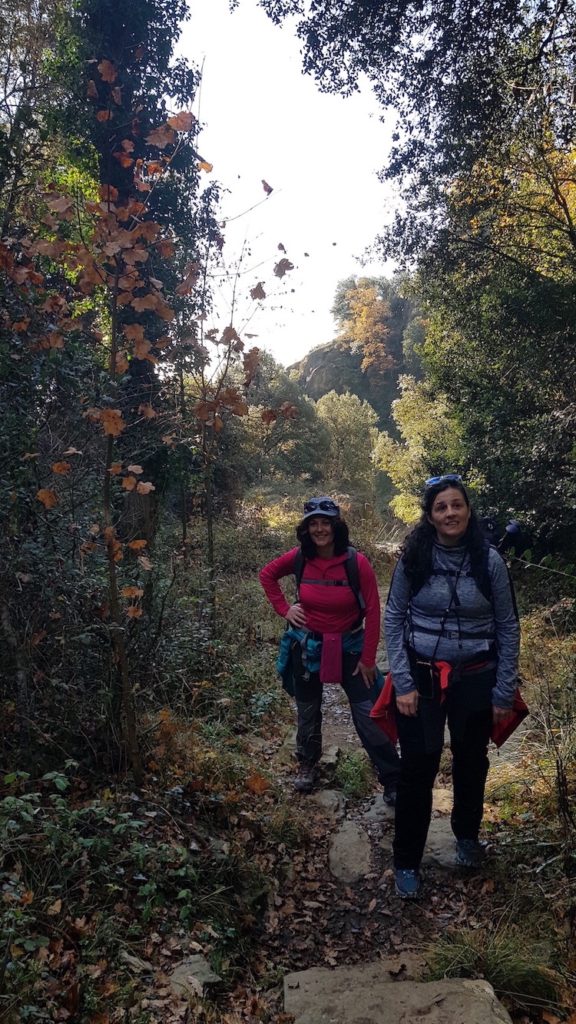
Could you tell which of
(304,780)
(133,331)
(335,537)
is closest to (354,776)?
(304,780)

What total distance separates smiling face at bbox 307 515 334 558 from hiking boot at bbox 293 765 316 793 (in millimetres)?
1697

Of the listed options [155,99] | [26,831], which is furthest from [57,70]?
[26,831]

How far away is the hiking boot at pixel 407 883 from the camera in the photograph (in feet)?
10.0

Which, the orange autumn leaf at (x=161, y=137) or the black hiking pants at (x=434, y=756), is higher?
the orange autumn leaf at (x=161, y=137)

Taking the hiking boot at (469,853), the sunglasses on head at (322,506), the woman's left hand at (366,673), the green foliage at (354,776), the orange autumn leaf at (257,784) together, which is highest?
the sunglasses on head at (322,506)

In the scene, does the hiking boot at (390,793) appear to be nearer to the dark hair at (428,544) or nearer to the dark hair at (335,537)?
the dark hair at (335,537)

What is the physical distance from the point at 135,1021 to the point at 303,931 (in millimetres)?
1115

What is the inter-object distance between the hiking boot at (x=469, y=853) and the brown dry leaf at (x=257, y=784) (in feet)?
4.07

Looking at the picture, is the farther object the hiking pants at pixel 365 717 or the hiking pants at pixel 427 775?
the hiking pants at pixel 365 717

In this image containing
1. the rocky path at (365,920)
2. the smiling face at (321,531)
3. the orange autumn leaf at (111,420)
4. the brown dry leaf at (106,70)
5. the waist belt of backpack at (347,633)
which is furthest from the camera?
the waist belt of backpack at (347,633)

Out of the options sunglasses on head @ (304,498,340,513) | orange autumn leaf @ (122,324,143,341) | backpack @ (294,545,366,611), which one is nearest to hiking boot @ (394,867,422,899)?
backpack @ (294,545,366,611)

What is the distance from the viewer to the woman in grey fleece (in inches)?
112

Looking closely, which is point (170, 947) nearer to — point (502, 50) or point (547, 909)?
point (547, 909)

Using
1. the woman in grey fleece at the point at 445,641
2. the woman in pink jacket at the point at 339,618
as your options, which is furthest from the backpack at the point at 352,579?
the woman in grey fleece at the point at 445,641
